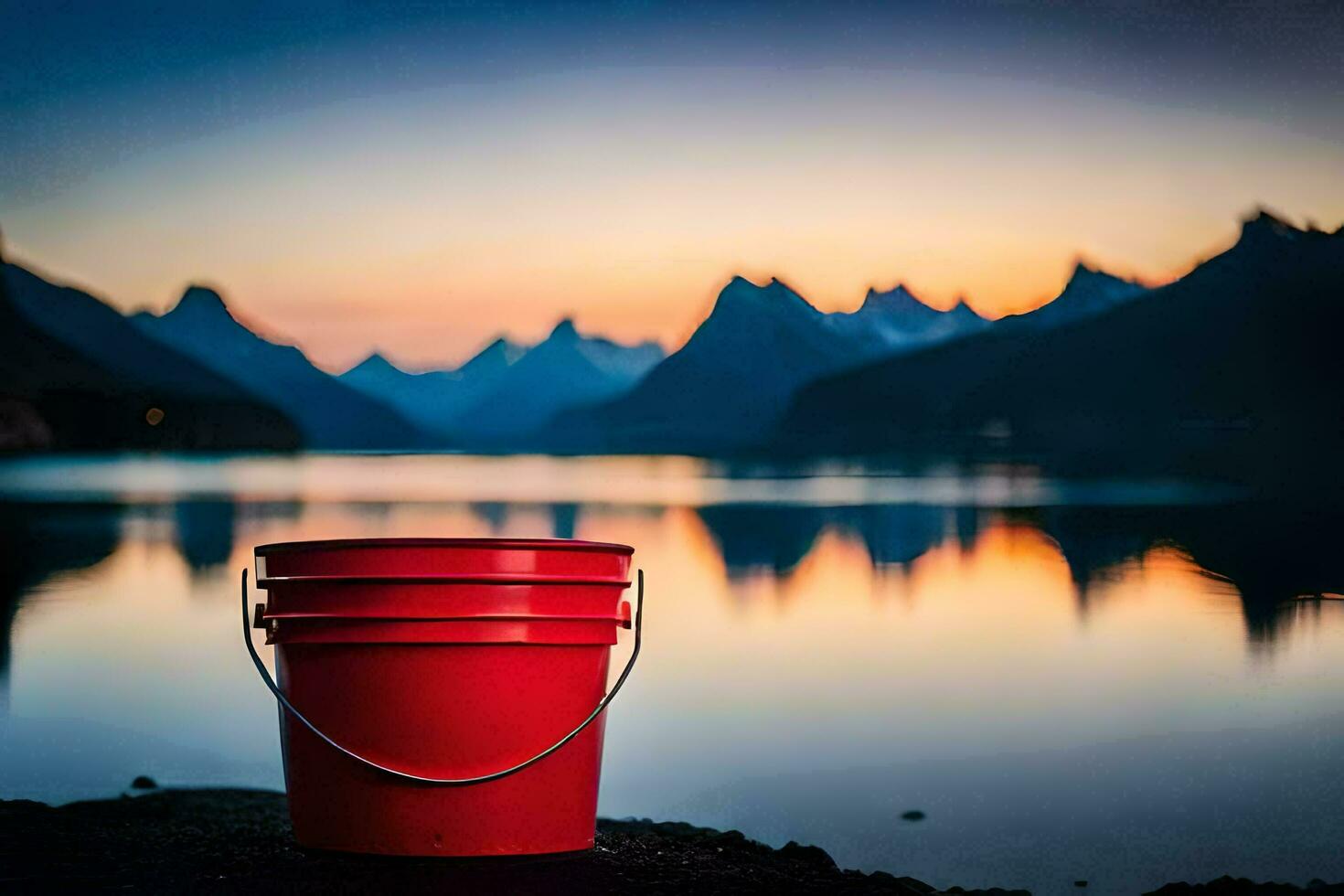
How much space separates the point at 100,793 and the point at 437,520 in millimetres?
32489

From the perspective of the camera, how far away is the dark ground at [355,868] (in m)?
4.35

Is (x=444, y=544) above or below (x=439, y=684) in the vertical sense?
above

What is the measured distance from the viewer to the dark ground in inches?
171

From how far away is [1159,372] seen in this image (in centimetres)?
16838

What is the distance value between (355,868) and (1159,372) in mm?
171997

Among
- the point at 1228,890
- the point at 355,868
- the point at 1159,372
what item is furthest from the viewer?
the point at 1159,372

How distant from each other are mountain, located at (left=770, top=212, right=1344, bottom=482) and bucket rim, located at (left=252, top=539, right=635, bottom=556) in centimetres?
15159

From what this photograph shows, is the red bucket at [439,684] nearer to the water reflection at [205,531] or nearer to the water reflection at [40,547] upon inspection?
the water reflection at [40,547]

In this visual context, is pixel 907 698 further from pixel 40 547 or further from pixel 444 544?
pixel 40 547

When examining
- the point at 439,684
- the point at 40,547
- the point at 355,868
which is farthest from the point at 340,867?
the point at 40,547

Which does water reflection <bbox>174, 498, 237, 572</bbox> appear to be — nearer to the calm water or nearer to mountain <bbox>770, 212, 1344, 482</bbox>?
the calm water

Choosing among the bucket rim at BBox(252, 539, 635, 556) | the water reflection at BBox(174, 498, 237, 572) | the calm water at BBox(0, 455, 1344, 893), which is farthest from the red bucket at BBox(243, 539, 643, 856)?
the water reflection at BBox(174, 498, 237, 572)

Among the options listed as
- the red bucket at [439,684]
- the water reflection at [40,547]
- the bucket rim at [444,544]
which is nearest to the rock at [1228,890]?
the red bucket at [439,684]

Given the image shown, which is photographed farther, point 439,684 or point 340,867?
point 340,867
